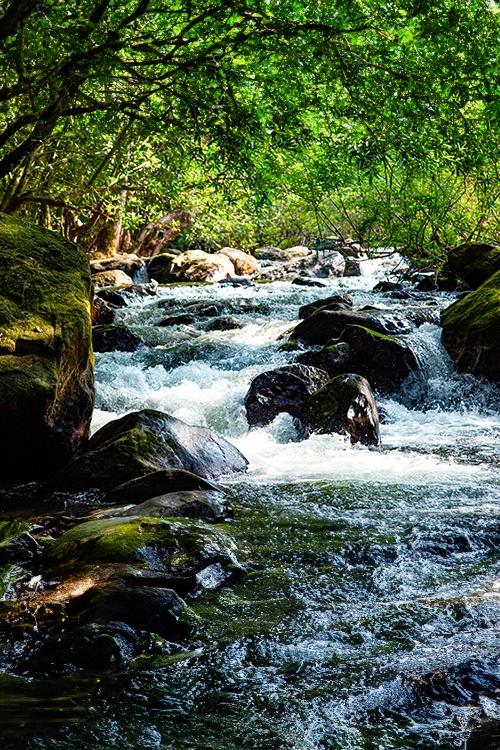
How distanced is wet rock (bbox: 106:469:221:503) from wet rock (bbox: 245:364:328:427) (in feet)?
11.1

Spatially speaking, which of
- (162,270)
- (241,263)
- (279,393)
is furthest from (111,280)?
(279,393)

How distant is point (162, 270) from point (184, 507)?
77.6 feet

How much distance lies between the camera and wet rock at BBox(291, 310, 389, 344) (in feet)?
41.8

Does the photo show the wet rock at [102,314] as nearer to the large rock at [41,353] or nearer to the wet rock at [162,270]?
the large rock at [41,353]

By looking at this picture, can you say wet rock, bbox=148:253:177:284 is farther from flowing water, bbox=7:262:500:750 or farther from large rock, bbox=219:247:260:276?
flowing water, bbox=7:262:500:750

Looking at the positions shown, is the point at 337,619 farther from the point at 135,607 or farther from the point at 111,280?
the point at 111,280

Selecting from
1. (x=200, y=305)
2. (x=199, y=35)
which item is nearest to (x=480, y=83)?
(x=199, y=35)

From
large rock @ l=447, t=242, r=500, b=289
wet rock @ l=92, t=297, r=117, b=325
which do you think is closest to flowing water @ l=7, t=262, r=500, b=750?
large rock @ l=447, t=242, r=500, b=289

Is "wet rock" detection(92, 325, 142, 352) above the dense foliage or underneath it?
underneath

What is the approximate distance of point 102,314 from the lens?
17938mm

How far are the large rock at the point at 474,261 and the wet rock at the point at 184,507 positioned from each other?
40.4 feet

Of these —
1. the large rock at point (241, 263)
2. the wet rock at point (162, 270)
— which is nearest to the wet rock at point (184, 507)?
the wet rock at point (162, 270)

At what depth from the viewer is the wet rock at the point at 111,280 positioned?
2358cm

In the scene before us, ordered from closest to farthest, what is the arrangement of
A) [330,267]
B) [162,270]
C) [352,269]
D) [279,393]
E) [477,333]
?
[279,393]
[477,333]
[162,270]
[352,269]
[330,267]
